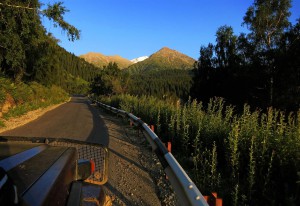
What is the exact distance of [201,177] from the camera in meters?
6.17

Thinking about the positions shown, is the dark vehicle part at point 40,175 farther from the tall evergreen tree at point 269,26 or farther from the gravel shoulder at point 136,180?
the tall evergreen tree at point 269,26

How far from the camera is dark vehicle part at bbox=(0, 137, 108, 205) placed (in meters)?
1.49

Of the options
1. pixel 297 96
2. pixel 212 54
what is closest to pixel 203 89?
pixel 212 54

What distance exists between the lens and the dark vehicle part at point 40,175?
4.87ft

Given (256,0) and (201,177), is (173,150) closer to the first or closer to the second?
(201,177)

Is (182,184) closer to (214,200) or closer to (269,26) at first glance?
(214,200)

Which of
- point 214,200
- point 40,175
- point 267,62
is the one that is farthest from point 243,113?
point 267,62

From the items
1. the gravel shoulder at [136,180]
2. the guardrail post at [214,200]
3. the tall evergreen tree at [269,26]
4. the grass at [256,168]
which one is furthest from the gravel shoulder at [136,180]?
the tall evergreen tree at [269,26]

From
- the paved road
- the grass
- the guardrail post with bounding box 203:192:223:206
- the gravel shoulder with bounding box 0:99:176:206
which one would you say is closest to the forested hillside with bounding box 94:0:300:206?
the grass

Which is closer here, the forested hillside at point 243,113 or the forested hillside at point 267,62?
the forested hillside at point 243,113

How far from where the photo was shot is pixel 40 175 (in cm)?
192

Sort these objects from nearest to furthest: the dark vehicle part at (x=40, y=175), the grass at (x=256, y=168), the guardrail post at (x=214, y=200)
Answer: the dark vehicle part at (x=40, y=175) → the guardrail post at (x=214, y=200) → the grass at (x=256, y=168)

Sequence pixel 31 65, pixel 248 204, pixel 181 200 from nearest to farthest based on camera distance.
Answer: pixel 181 200, pixel 248 204, pixel 31 65

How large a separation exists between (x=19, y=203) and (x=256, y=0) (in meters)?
44.8
